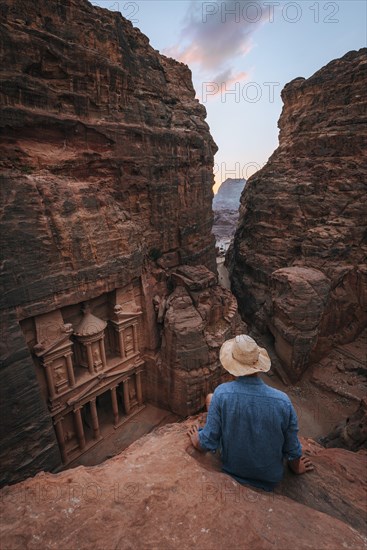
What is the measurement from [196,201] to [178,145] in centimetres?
288

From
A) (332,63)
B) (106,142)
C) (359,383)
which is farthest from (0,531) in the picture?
(332,63)

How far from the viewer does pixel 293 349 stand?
14.2 m

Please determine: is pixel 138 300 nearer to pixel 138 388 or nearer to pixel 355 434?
pixel 138 388

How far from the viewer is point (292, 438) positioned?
331cm

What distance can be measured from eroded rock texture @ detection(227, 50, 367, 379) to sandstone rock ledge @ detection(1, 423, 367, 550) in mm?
11081

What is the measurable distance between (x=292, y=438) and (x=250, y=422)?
626mm

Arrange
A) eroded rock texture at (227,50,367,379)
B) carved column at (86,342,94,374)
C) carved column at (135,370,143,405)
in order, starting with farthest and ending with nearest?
1. eroded rock texture at (227,50,367,379)
2. carved column at (135,370,143,405)
3. carved column at (86,342,94,374)

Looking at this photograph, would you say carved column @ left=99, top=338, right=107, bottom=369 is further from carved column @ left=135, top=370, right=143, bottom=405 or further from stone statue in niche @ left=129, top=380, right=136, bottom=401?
stone statue in niche @ left=129, top=380, right=136, bottom=401

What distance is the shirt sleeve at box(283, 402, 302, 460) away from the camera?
3176 mm

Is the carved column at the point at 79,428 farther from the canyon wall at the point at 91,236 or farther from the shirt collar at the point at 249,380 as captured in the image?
the shirt collar at the point at 249,380

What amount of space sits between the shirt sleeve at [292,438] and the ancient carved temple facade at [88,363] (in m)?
7.54

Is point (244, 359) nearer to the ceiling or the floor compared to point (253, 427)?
nearer to the ceiling

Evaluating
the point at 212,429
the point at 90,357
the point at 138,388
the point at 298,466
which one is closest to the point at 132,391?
the point at 138,388

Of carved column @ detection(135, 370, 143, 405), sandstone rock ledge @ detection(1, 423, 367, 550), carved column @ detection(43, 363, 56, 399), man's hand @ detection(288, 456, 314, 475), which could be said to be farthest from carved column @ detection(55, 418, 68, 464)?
man's hand @ detection(288, 456, 314, 475)
